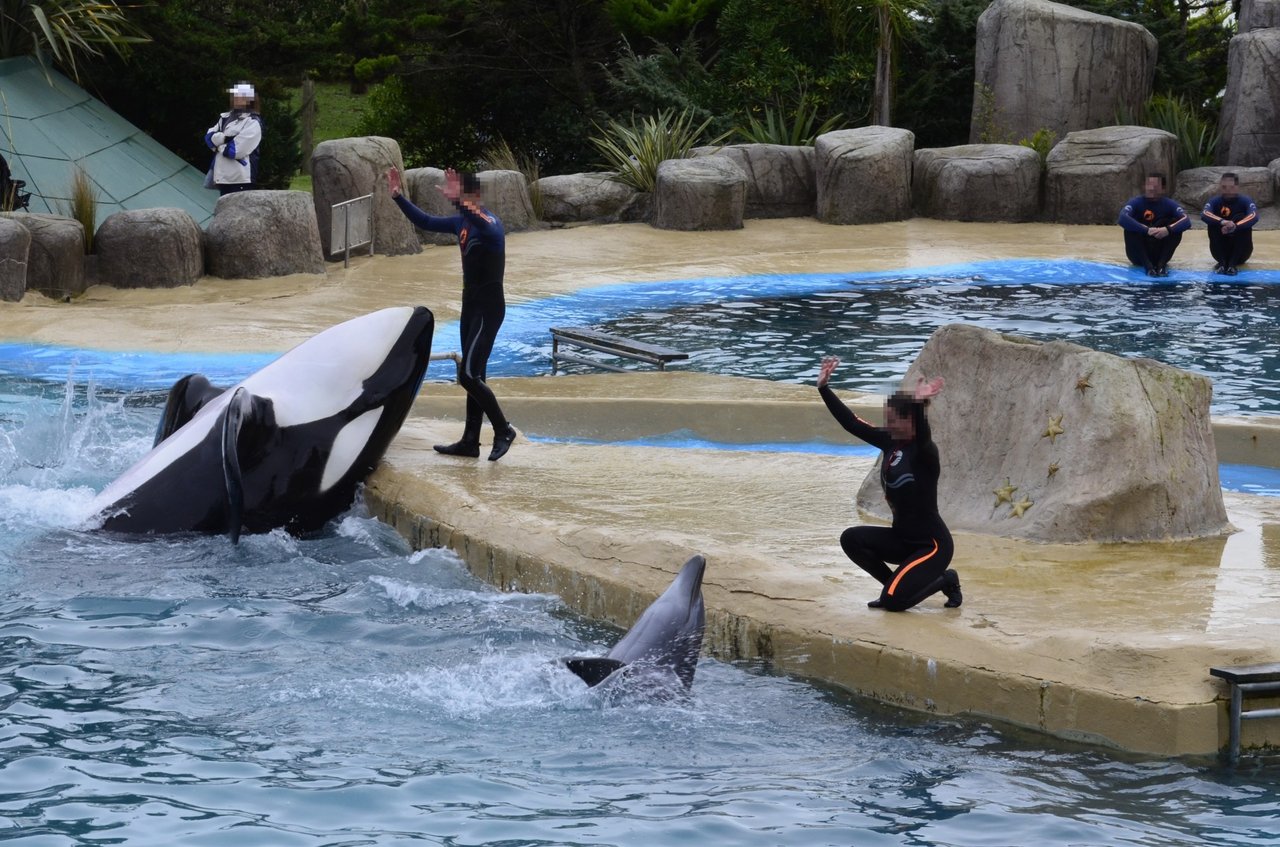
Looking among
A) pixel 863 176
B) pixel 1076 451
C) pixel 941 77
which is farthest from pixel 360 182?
pixel 1076 451

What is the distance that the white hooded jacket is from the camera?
1354cm

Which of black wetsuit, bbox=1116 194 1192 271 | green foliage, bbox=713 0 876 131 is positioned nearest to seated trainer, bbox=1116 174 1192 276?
black wetsuit, bbox=1116 194 1192 271

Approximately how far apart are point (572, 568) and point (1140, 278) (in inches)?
418

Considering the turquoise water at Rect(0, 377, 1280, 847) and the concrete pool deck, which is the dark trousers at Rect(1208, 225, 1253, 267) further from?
the turquoise water at Rect(0, 377, 1280, 847)

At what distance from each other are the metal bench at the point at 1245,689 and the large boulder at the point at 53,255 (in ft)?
34.9

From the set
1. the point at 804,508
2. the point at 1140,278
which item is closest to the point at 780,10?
the point at 1140,278

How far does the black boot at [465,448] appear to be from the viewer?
688 cm

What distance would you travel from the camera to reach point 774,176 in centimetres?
1817

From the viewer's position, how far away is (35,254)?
40.2 feet

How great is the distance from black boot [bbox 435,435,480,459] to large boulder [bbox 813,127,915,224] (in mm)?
11364

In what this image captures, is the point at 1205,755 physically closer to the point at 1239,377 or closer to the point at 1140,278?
the point at 1239,377

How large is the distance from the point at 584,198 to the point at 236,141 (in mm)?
4902

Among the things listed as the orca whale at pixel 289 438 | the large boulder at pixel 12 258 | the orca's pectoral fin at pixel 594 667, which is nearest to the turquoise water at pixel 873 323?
the large boulder at pixel 12 258

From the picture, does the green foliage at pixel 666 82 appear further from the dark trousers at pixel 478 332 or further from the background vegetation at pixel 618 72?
the dark trousers at pixel 478 332
